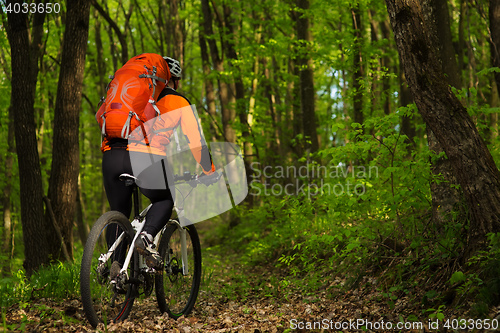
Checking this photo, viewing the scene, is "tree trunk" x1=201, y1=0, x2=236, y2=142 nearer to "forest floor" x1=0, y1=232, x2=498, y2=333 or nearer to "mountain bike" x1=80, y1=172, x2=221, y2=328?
"forest floor" x1=0, y1=232, x2=498, y2=333

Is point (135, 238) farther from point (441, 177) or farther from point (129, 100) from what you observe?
point (441, 177)

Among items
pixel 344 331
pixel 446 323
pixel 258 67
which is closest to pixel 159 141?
pixel 344 331

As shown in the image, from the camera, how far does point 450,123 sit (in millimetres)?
4098

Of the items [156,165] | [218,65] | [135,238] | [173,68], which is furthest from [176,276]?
[218,65]

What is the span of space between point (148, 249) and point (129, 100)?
1.36 meters

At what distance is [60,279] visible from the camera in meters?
4.80

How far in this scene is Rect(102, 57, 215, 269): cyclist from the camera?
4000 millimetres

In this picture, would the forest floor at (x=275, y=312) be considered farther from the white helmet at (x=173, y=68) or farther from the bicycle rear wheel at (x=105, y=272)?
the white helmet at (x=173, y=68)

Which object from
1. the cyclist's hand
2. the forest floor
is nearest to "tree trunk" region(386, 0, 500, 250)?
the forest floor

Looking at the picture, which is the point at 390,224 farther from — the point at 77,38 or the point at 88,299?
the point at 77,38

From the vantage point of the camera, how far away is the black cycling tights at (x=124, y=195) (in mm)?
4000

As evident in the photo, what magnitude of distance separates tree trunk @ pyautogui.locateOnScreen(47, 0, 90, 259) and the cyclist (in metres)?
3.19

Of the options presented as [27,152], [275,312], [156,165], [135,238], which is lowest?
[275,312]

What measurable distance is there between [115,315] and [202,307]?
1.46 m
